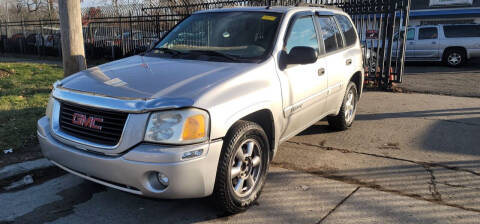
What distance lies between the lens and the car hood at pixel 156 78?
2.90 metres

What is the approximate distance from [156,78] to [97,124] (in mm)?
610

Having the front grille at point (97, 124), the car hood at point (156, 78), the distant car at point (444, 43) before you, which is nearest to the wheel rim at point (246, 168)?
the car hood at point (156, 78)

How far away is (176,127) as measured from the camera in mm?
2736

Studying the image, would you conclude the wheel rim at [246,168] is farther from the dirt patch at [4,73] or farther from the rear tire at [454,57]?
the rear tire at [454,57]

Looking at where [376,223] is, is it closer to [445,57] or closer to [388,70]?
[388,70]

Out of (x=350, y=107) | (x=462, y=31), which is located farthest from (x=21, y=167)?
(x=462, y=31)

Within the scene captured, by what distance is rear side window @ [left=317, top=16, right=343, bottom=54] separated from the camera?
4.80 metres

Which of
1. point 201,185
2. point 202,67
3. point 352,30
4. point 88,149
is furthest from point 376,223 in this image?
point 352,30

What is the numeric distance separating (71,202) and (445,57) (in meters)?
15.6

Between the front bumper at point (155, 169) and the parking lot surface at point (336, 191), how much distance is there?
20.8 inches

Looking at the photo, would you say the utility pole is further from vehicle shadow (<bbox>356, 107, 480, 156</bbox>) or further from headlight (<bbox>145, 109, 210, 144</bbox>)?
vehicle shadow (<bbox>356, 107, 480, 156</bbox>)

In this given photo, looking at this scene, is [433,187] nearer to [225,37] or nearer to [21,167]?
[225,37]

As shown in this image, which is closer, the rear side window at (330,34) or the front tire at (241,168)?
the front tire at (241,168)

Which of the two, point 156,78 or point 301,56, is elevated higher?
point 301,56
